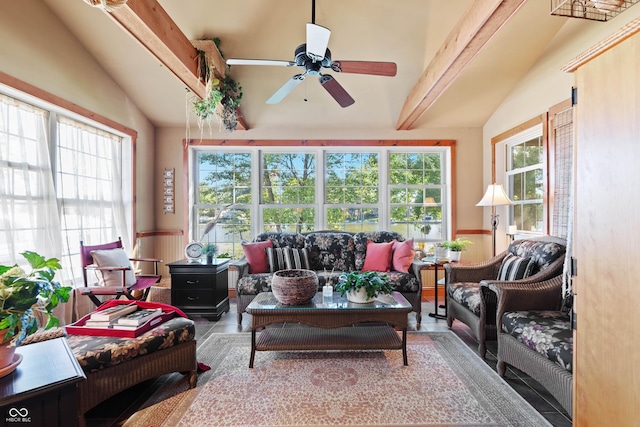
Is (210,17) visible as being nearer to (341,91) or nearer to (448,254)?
(341,91)

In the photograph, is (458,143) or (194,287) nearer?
(194,287)

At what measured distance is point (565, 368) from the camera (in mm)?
1691

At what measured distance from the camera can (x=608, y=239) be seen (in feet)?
4.03

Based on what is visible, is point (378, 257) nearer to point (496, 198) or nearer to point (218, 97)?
point (496, 198)

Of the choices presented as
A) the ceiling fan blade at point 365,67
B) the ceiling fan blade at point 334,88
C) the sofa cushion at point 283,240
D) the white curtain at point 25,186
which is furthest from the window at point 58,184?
the ceiling fan blade at point 365,67

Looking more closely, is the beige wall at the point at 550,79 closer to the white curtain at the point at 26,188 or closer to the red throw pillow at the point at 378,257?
the red throw pillow at the point at 378,257


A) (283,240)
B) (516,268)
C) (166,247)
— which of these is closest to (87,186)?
(166,247)

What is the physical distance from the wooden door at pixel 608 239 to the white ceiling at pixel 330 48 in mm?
2120

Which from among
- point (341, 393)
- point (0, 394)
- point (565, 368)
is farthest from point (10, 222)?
point (565, 368)

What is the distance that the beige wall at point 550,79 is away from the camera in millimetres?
2624

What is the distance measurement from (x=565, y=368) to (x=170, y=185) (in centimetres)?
466

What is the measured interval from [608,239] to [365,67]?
196 centimetres

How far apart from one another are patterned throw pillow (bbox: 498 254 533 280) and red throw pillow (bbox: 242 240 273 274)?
2.46 m

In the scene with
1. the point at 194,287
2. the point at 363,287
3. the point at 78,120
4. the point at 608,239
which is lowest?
the point at 194,287
